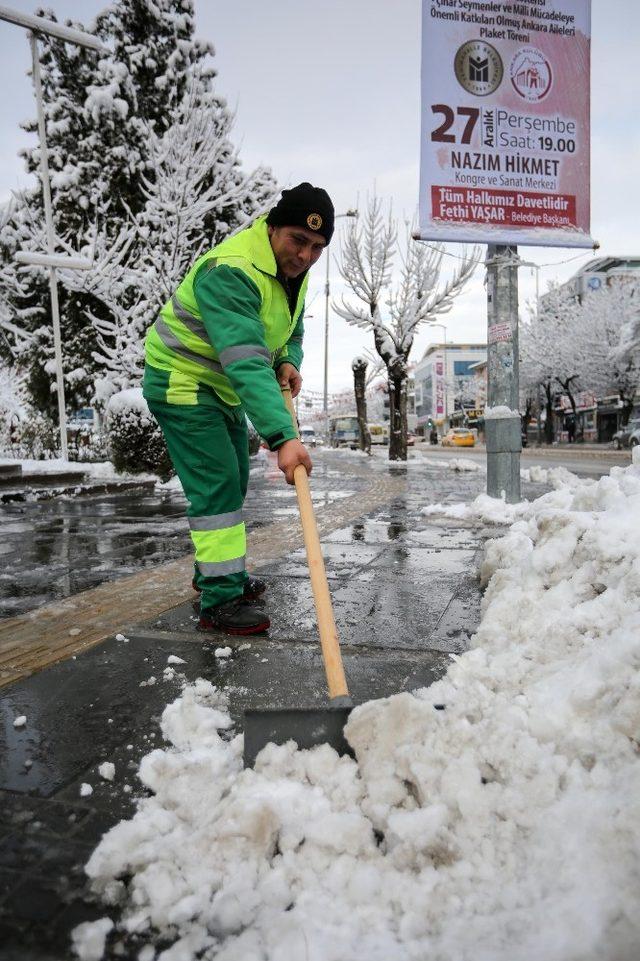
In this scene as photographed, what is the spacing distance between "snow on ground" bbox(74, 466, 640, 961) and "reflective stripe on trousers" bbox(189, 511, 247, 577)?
1003 mm

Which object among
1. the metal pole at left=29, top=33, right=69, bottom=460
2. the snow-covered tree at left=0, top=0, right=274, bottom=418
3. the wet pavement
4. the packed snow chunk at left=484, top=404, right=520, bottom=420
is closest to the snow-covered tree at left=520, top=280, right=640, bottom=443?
the snow-covered tree at left=0, top=0, right=274, bottom=418

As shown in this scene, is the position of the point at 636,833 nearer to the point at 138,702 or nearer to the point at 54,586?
the point at 138,702

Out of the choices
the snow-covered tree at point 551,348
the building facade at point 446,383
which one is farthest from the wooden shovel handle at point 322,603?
the building facade at point 446,383

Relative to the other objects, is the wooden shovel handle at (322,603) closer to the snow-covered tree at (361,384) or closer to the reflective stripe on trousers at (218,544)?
the reflective stripe on trousers at (218,544)

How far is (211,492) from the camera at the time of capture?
8.82 feet

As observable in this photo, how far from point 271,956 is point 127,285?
1464cm

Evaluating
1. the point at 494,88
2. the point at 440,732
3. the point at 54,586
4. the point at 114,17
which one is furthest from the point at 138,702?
the point at 114,17

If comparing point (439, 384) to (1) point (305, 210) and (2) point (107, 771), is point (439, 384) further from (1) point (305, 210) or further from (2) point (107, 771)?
(2) point (107, 771)

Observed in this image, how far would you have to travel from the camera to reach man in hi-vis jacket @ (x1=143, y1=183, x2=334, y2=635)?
227 cm

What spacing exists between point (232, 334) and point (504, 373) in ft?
14.3

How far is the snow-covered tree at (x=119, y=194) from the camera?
13.5 meters

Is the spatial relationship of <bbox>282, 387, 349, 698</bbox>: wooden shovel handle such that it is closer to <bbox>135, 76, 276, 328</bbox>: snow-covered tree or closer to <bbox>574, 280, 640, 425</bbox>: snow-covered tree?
<bbox>135, 76, 276, 328</bbox>: snow-covered tree

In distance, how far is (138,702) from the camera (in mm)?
1952

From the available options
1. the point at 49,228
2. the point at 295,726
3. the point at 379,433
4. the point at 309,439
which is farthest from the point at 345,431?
the point at 295,726
